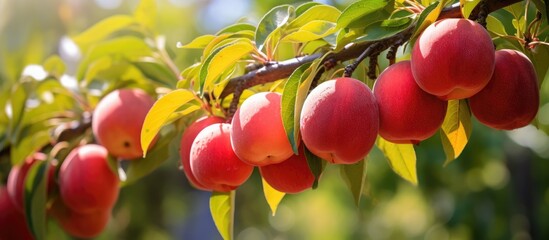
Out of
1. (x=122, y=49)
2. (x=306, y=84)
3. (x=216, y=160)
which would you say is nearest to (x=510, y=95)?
(x=306, y=84)

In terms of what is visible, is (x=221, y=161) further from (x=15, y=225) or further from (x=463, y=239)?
(x=463, y=239)

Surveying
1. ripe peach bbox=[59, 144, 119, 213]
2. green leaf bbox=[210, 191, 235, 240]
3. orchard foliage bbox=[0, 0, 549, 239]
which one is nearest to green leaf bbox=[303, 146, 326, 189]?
orchard foliage bbox=[0, 0, 549, 239]

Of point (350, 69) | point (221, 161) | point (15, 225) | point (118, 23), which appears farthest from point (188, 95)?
point (15, 225)

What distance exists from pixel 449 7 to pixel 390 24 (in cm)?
6

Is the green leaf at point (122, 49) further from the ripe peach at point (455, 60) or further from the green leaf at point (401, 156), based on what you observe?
the ripe peach at point (455, 60)

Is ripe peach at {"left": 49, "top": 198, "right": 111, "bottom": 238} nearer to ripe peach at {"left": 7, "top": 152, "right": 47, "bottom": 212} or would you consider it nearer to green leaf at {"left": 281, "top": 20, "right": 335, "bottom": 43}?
ripe peach at {"left": 7, "top": 152, "right": 47, "bottom": 212}

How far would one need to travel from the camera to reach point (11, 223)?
1255 mm

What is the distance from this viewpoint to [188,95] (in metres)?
0.83

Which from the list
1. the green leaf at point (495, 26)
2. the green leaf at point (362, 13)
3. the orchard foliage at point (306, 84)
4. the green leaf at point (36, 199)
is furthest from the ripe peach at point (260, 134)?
the green leaf at point (36, 199)

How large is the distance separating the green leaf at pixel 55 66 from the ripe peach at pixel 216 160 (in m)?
0.56

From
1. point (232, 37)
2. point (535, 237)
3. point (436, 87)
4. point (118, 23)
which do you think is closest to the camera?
point (436, 87)

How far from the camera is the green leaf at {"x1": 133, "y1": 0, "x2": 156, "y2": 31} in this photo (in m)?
1.19

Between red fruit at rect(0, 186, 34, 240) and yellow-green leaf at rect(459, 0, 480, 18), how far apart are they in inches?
33.8

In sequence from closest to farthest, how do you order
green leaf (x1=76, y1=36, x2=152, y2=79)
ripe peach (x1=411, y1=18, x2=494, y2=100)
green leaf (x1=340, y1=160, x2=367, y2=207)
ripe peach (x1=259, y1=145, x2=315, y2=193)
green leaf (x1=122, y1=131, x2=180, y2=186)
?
ripe peach (x1=411, y1=18, x2=494, y2=100), ripe peach (x1=259, y1=145, x2=315, y2=193), green leaf (x1=340, y1=160, x2=367, y2=207), green leaf (x1=122, y1=131, x2=180, y2=186), green leaf (x1=76, y1=36, x2=152, y2=79)
